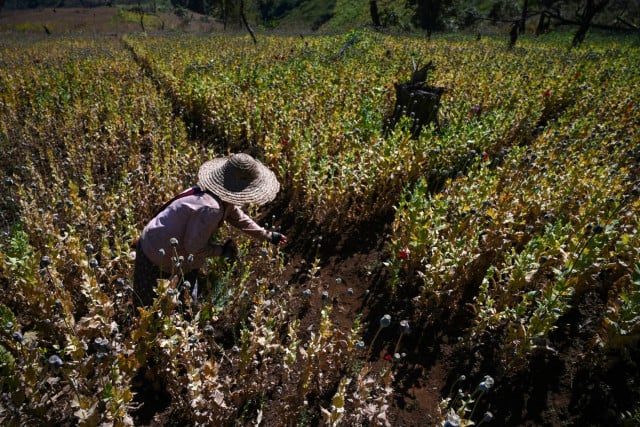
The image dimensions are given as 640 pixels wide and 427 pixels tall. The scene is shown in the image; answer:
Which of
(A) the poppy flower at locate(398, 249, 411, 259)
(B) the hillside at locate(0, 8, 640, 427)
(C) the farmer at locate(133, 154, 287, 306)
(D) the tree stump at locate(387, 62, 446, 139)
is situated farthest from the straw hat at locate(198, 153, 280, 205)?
(D) the tree stump at locate(387, 62, 446, 139)

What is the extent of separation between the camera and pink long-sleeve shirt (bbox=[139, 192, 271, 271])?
9.73 ft

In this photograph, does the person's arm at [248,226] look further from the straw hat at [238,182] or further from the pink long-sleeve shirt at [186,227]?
the straw hat at [238,182]

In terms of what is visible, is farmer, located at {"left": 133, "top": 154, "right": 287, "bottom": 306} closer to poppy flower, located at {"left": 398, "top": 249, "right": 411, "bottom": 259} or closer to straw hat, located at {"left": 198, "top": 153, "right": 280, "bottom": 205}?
straw hat, located at {"left": 198, "top": 153, "right": 280, "bottom": 205}

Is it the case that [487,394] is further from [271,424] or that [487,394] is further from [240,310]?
[240,310]

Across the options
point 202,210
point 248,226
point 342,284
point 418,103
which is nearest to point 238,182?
point 202,210

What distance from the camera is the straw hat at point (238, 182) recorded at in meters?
2.99

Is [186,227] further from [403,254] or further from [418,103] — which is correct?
[418,103]

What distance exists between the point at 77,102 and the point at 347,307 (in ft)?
24.7

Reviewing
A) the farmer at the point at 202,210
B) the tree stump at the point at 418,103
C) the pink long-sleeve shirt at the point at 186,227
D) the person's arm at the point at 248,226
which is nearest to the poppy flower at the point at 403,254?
the person's arm at the point at 248,226

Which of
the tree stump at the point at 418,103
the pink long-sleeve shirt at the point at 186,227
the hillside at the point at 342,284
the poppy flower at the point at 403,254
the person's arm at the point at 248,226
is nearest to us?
the hillside at the point at 342,284

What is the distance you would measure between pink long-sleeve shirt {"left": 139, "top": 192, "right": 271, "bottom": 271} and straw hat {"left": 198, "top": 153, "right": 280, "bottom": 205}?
10 centimetres

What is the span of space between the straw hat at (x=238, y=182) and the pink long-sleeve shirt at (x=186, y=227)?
104 millimetres

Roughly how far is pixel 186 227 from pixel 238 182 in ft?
1.88

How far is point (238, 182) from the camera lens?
3053 millimetres
